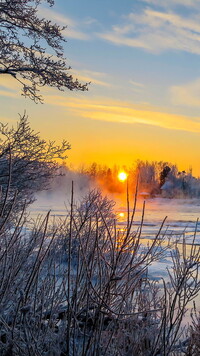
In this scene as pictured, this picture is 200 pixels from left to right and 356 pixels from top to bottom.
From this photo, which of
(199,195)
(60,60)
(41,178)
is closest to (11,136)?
(41,178)

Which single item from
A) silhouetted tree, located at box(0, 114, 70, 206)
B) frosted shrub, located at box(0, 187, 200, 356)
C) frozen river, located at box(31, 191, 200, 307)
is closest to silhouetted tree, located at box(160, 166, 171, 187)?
frozen river, located at box(31, 191, 200, 307)

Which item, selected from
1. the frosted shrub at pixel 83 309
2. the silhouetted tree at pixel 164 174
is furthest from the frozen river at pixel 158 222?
→ the silhouetted tree at pixel 164 174

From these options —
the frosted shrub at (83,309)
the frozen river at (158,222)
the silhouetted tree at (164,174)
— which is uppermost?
the silhouetted tree at (164,174)

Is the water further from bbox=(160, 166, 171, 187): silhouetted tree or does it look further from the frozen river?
bbox=(160, 166, 171, 187): silhouetted tree

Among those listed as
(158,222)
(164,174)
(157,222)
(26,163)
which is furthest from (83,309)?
(164,174)

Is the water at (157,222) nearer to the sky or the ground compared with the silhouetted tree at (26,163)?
nearer to the ground

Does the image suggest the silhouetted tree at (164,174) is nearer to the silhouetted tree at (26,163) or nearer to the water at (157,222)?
the water at (157,222)

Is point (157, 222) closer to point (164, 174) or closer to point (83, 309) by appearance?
point (83, 309)

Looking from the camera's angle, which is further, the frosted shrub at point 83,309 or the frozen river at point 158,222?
the frozen river at point 158,222

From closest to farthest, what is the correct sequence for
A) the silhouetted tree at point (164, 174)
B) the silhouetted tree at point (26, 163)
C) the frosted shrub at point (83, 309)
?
1. the frosted shrub at point (83, 309)
2. the silhouetted tree at point (26, 163)
3. the silhouetted tree at point (164, 174)

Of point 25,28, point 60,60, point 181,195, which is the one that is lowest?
point 181,195

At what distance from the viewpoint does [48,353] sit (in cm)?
481

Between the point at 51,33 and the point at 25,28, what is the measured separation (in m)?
0.74

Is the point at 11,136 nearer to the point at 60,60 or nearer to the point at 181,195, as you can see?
the point at 60,60
